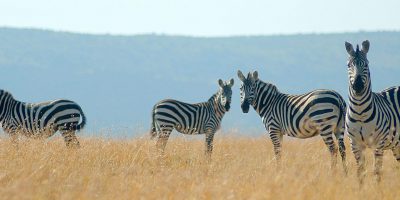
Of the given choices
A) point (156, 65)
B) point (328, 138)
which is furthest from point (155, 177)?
point (156, 65)

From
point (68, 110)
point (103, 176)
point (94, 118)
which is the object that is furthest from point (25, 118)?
point (94, 118)

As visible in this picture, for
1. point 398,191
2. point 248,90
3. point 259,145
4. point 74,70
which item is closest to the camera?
point 398,191

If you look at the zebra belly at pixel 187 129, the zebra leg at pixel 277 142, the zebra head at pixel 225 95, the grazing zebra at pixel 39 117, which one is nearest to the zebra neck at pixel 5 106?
the grazing zebra at pixel 39 117

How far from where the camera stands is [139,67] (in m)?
103

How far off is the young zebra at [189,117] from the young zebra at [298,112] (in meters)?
1.70

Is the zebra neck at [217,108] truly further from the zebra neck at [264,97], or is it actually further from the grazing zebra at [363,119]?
the grazing zebra at [363,119]

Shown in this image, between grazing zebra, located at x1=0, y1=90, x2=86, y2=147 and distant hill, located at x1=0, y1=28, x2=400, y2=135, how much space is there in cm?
5929

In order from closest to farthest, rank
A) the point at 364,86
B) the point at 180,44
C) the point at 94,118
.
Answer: the point at 364,86
the point at 94,118
the point at 180,44

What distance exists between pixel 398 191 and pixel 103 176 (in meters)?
3.47

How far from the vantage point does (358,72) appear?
10.4m

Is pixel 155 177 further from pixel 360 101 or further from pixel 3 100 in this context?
pixel 3 100

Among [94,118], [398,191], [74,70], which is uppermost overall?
[74,70]

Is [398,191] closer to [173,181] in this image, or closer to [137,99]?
[173,181]

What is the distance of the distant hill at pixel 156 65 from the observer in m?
88.2
